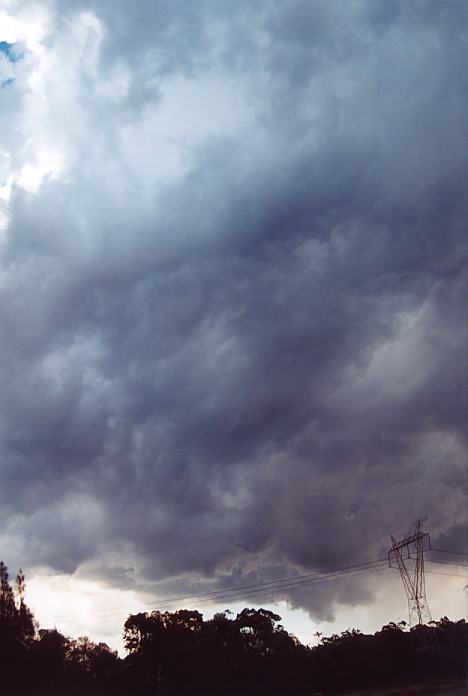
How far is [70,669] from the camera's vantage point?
117188 mm

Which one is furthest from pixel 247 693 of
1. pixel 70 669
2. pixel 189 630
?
pixel 70 669

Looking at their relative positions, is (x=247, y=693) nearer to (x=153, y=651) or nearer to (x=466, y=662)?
(x=153, y=651)

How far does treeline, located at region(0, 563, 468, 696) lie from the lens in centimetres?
11231

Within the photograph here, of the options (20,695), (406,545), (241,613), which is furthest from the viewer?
(241,613)

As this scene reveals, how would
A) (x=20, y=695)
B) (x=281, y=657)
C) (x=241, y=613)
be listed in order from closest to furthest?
(x=20, y=695) < (x=281, y=657) < (x=241, y=613)

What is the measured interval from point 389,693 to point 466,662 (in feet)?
80.1

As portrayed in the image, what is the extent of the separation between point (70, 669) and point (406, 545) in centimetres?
6451

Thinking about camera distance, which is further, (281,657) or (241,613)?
(241,613)

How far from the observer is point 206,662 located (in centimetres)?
11900

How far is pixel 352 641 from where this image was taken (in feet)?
414

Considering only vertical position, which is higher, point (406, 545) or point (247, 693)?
point (406, 545)

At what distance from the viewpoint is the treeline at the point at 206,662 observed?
112312 millimetres

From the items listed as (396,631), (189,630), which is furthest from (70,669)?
(396,631)

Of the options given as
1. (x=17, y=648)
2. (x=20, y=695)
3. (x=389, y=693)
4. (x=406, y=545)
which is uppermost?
(x=406, y=545)
